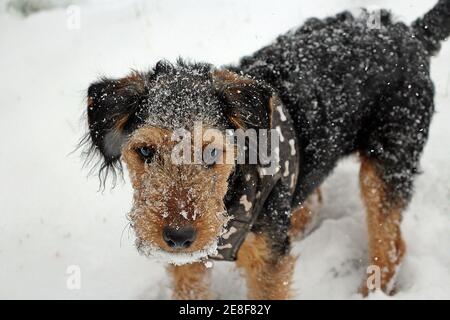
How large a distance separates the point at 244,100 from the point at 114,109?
0.68m

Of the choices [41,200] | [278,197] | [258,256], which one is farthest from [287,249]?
[41,200]

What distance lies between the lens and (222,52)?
5641 mm

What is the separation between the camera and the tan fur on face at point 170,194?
6.98ft

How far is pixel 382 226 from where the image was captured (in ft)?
11.8

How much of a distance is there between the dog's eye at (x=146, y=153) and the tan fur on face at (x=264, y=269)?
2.87 ft

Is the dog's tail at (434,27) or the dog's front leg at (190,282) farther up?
the dog's tail at (434,27)

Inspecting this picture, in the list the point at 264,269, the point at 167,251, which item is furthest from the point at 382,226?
the point at 167,251

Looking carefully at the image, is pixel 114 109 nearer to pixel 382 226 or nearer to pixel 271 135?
pixel 271 135

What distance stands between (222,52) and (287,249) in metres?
3.26

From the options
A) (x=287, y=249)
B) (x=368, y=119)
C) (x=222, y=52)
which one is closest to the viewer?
(x=287, y=249)

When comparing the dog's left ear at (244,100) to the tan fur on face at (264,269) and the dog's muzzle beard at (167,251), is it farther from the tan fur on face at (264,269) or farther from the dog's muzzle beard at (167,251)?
the tan fur on face at (264,269)

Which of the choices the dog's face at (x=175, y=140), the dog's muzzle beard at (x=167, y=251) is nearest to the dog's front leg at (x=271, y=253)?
the dog's face at (x=175, y=140)
